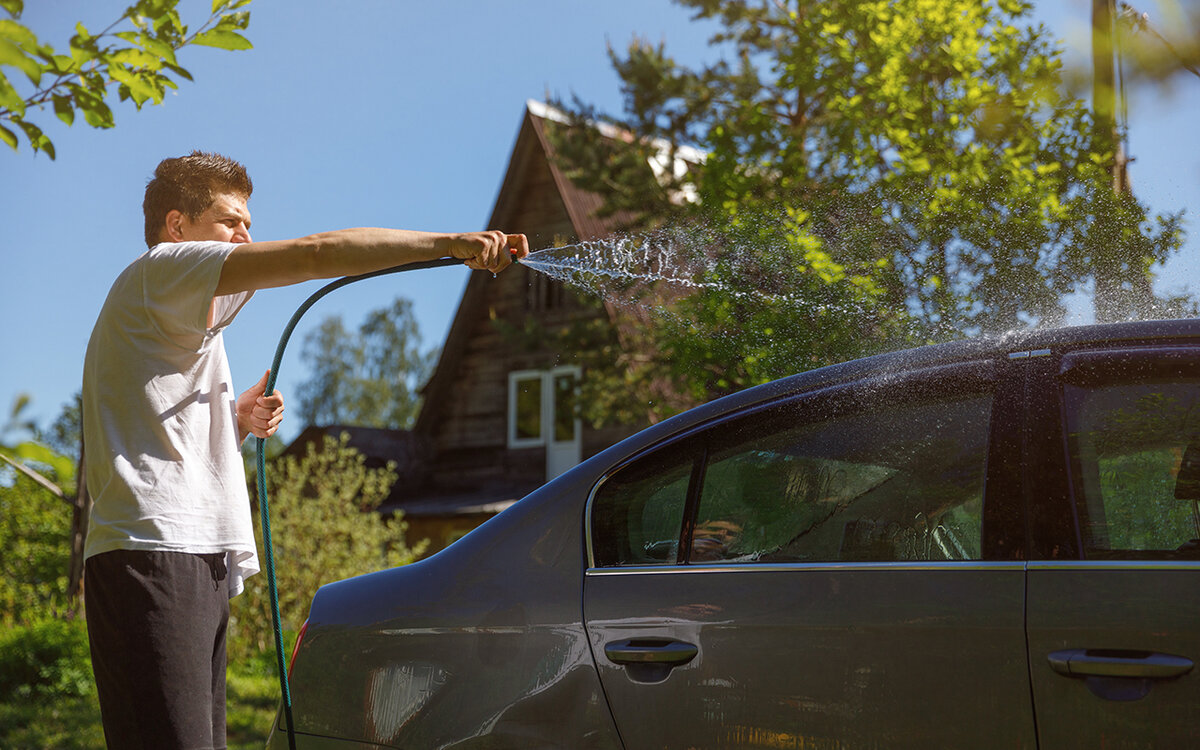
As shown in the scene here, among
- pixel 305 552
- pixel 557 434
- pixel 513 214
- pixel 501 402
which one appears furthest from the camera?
pixel 501 402

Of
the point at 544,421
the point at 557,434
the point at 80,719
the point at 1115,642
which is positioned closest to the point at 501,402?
the point at 544,421

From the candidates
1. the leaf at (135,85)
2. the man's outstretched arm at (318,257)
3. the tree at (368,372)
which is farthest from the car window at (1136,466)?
the tree at (368,372)

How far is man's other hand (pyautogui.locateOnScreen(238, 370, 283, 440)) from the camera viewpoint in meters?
3.22

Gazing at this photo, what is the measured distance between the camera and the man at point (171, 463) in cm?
253

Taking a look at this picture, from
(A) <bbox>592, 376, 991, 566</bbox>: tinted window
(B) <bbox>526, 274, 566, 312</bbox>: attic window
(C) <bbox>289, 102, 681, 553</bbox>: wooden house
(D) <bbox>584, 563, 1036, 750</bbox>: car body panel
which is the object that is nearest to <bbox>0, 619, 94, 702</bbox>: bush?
(A) <bbox>592, 376, 991, 566</bbox>: tinted window

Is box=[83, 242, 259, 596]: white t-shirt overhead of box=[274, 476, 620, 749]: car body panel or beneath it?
overhead

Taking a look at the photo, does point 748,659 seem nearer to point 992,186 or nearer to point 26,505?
point 992,186

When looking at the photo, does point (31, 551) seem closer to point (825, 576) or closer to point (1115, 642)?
point (825, 576)

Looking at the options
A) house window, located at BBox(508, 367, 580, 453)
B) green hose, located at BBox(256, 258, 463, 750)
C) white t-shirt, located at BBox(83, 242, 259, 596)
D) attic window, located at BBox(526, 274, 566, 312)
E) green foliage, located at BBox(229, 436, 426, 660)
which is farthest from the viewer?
attic window, located at BBox(526, 274, 566, 312)

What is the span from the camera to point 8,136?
8.69 feet

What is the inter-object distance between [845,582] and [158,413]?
5.59 ft

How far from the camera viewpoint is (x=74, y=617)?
9.41m

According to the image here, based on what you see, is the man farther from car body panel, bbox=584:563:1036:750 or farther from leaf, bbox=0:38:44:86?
car body panel, bbox=584:563:1036:750

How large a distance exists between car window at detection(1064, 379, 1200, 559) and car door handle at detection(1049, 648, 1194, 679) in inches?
8.0
